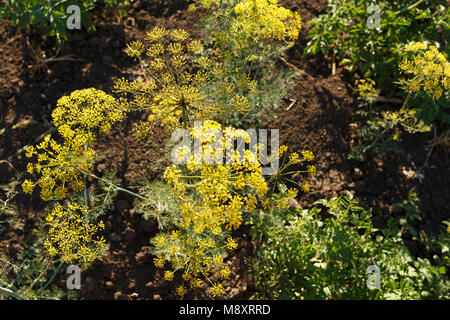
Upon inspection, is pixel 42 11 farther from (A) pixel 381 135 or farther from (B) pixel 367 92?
(A) pixel 381 135

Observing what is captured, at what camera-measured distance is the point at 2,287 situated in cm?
421

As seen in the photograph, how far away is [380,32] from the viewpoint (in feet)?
17.4

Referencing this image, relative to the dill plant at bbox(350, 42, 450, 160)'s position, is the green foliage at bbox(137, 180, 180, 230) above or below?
below

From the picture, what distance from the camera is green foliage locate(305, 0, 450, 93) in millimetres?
4945

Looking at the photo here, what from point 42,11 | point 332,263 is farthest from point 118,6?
point 332,263

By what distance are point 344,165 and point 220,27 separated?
2.60 metres

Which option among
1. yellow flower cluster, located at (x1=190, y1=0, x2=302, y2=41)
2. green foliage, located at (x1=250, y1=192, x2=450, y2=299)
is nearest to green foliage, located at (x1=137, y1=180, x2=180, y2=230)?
green foliage, located at (x1=250, y1=192, x2=450, y2=299)

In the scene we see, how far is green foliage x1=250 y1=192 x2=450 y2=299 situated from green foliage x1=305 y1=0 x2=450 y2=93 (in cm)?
222

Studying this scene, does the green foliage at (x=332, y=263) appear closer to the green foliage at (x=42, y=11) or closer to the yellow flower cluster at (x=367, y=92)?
the yellow flower cluster at (x=367, y=92)

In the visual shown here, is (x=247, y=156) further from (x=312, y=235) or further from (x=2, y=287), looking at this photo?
(x=2, y=287)

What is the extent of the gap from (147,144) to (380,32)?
365 cm

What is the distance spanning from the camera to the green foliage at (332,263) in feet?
13.2

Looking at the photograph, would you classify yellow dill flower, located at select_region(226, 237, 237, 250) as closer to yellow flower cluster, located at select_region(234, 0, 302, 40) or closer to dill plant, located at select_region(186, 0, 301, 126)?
dill plant, located at select_region(186, 0, 301, 126)

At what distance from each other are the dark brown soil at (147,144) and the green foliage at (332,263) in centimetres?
72
